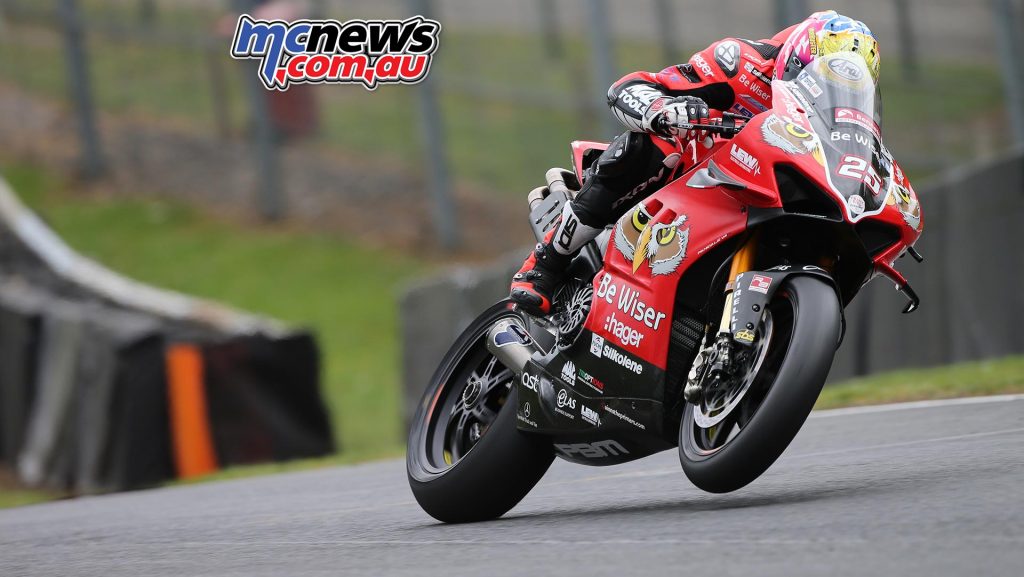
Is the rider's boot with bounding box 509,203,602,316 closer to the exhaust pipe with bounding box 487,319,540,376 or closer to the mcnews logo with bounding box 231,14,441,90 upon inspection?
the exhaust pipe with bounding box 487,319,540,376

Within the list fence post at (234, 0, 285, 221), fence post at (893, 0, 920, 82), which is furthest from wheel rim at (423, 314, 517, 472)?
fence post at (234, 0, 285, 221)

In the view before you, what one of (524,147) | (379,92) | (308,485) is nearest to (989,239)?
(308,485)

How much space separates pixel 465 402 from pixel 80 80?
19249mm

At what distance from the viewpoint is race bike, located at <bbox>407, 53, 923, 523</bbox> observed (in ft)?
16.2

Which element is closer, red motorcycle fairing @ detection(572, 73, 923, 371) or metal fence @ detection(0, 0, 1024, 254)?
red motorcycle fairing @ detection(572, 73, 923, 371)

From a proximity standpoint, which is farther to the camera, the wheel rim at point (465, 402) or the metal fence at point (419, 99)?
the metal fence at point (419, 99)

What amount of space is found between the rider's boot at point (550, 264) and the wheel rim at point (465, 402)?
228 mm

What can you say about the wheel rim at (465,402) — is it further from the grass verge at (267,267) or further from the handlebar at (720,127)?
the grass verge at (267,267)

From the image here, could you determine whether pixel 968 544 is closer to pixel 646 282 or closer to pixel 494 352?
pixel 646 282

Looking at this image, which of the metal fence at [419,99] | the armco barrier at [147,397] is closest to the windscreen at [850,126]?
the armco barrier at [147,397]

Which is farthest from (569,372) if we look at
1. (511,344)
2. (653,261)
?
(653,261)

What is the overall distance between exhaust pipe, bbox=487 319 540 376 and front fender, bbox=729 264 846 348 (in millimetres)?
1192

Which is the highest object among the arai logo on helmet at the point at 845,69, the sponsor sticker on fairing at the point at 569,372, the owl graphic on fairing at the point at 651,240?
the arai logo on helmet at the point at 845,69

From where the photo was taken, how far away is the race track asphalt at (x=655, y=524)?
4.10 m
